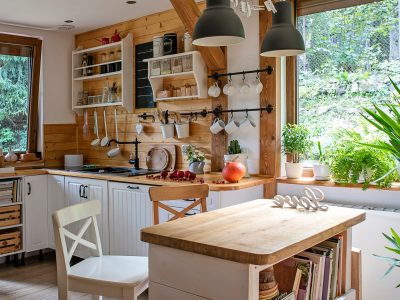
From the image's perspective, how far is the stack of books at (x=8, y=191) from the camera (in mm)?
4012

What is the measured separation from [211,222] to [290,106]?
1.88 meters

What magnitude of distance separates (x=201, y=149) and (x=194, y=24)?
1.09 meters

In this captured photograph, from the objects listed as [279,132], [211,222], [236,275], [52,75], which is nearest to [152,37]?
[52,75]

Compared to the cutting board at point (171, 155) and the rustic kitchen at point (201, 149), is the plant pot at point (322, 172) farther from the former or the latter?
the cutting board at point (171, 155)

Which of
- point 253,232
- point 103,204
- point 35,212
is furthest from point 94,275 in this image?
point 35,212

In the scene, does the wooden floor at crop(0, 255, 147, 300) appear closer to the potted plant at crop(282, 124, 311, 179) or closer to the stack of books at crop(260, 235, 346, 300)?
the potted plant at crop(282, 124, 311, 179)

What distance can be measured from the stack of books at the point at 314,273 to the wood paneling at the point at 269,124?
136 cm

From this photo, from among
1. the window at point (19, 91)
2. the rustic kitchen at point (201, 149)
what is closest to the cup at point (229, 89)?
the rustic kitchen at point (201, 149)

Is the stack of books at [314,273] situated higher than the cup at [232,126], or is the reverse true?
the cup at [232,126]

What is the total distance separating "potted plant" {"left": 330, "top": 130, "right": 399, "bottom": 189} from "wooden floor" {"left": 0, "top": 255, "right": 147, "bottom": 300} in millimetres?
1769

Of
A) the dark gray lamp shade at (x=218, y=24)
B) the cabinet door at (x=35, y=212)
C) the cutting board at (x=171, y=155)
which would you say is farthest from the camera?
the cabinet door at (x=35, y=212)

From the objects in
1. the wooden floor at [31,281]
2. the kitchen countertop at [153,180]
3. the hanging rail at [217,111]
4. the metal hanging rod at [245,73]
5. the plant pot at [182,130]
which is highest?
the metal hanging rod at [245,73]

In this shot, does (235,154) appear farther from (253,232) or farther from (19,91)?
(19,91)

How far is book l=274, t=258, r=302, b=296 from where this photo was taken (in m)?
1.84
